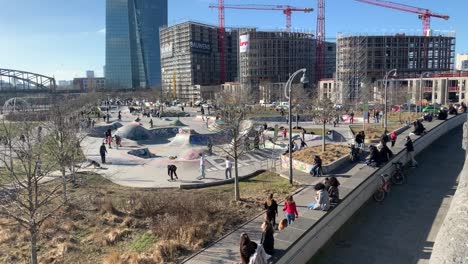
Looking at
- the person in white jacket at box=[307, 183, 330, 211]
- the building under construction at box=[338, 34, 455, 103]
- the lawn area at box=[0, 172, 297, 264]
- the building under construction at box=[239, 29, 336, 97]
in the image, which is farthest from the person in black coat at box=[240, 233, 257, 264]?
the building under construction at box=[239, 29, 336, 97]

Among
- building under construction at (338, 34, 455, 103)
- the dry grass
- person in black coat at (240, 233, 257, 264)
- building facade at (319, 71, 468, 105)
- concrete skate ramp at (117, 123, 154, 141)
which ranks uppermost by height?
building under construction at (338, 34, 455, 103)

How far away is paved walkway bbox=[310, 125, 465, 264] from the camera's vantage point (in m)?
9.51

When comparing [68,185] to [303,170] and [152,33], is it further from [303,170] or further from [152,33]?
[152,33]

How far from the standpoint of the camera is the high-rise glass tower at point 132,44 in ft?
545

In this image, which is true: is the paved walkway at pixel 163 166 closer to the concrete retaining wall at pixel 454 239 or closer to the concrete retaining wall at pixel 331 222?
the concrete retaining wall at pixel 331 222

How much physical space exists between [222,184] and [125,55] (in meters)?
162

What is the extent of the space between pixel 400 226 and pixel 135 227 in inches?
344

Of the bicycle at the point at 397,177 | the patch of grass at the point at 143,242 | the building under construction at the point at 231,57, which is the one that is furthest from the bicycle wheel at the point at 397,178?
the building under construction at the point at 231,57

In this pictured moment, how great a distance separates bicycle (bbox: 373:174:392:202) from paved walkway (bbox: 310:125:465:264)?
23 centimetres

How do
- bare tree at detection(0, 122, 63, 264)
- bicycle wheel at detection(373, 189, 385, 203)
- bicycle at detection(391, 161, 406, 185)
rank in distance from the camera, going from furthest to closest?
bicycle at detection(391, 161, 406, 185) < bicycle wheel at detection(373, 189, 385, 203) < bare tree at detection(0, 122, 63, 264)

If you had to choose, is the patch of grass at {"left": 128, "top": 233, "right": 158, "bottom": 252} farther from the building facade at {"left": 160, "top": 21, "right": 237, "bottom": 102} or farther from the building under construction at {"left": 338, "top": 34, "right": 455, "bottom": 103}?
the building facade at {"left": 160, "top": 21, "right": 237, "bottom": 102}

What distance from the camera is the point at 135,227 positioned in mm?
13875

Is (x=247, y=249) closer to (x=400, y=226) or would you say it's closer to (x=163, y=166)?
(x=400, y=226)

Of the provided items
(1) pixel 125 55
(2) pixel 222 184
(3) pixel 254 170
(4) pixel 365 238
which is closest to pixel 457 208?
(4) pixel 365 238
